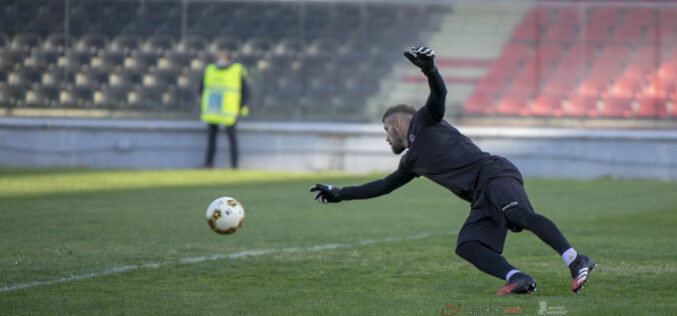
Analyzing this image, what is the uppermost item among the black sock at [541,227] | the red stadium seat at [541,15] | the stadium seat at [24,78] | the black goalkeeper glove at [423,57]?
the red stadium seat at [541,15]

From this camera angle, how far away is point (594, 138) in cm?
1672

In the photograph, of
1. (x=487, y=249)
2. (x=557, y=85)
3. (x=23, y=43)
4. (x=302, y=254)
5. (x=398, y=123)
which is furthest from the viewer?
(x=23, y=43)

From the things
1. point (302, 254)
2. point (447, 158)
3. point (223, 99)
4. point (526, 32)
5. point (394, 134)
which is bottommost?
point (302, 254)

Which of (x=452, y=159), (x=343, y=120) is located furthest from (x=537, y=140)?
(x=452, y=159)

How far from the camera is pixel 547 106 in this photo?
1762 cm

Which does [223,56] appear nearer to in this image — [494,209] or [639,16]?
[639,16]

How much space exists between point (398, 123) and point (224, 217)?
1472mm

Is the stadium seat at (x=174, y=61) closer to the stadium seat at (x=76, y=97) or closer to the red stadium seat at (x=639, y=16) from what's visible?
the stadium seat at (x=76, y=97)

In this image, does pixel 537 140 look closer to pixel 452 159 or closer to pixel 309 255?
pixel 309 255

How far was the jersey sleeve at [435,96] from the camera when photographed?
5.19 m

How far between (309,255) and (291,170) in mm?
10369

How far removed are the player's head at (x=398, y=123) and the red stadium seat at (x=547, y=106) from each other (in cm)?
1249

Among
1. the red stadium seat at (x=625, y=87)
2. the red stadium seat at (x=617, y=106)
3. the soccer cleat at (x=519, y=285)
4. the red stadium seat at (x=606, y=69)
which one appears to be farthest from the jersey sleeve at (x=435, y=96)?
the red stadium seat at (x=606, y=69)

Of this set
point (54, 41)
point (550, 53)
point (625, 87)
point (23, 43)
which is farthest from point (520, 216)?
point (23, 43)
